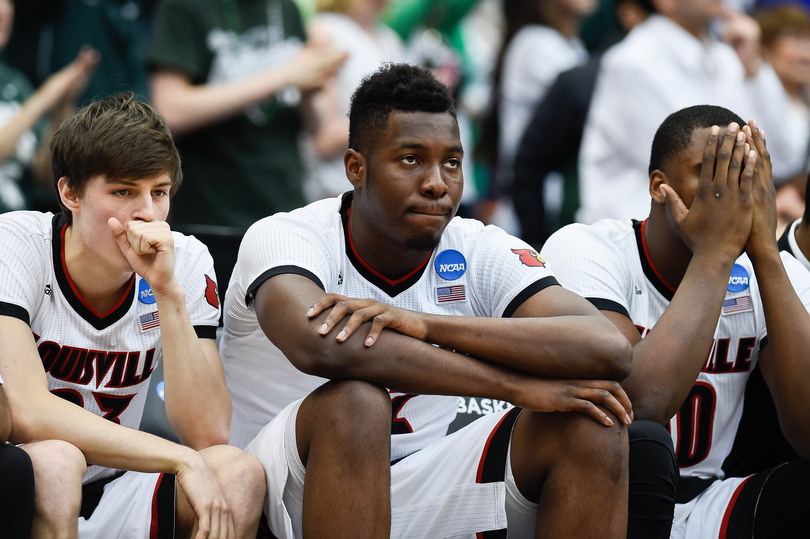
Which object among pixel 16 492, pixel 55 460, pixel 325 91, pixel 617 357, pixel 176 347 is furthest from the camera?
pixel 325 91

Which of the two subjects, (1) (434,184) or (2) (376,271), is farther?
(2) (376,271)

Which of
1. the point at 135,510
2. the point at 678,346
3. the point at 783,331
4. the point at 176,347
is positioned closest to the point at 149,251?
the point at 176,347

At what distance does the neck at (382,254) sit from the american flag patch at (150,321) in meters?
0.66

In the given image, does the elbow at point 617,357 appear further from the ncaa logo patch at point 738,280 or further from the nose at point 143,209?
the nose at point 143,209

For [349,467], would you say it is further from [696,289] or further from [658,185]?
[658,185]

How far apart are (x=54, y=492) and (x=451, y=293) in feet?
4.35

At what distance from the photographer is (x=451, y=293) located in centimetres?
309

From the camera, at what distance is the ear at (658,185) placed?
129 inches

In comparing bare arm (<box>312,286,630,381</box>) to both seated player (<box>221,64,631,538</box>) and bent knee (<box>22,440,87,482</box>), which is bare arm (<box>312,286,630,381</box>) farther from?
bent knee (<box>22,440,87,482</box>)

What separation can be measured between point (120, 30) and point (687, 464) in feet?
12.4

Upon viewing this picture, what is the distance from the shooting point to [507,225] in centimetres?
618

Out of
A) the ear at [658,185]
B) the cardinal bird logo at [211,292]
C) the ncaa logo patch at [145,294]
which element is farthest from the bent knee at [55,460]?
the ear at [658,185]

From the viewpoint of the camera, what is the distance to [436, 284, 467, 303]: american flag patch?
309cm

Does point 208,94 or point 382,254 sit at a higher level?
point 208,94
